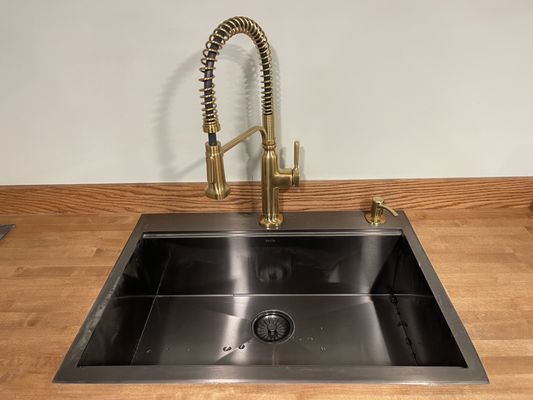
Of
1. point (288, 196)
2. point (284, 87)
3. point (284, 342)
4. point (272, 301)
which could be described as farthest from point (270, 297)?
point (284, 87)

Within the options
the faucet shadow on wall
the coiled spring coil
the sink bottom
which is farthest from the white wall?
the sink bottom

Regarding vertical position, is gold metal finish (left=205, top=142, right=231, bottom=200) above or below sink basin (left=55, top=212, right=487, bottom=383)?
above

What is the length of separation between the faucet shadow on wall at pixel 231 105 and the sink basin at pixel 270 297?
133 mm

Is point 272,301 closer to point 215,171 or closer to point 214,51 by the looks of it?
point 215,171

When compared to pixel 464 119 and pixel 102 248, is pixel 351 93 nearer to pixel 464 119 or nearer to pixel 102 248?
pixel 464 119

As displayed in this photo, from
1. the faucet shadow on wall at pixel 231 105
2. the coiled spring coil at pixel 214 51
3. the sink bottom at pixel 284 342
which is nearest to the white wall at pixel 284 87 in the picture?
the faucet shadow on wall at pixel 231 105

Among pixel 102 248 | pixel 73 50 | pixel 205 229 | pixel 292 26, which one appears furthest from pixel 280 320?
pixel 73 50

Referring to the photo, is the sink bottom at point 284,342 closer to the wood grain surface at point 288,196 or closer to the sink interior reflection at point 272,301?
the sink interior reflection at point 272,301

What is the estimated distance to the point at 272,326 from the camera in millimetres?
894

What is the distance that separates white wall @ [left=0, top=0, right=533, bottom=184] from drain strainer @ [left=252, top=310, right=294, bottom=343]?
35cm

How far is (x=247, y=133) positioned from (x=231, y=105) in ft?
0.47

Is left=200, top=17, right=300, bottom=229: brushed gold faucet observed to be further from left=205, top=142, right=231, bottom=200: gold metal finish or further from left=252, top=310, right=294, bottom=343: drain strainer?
left=252, top=310, right=294, bottom=343: drain strainer

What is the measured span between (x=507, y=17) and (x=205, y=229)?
31.8 inches

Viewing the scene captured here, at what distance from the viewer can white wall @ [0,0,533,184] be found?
2.62ft
